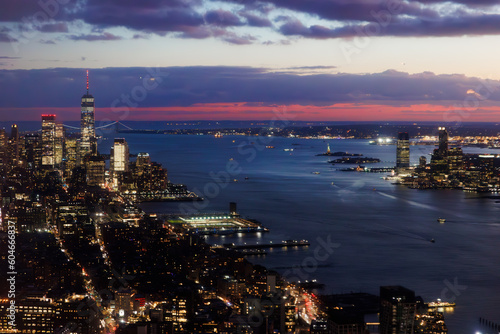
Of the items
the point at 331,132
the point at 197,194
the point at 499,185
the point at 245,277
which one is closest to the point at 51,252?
the point at 245,277

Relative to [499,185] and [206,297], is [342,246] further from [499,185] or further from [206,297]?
[499,185]

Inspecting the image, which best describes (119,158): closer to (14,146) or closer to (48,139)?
(14,146)

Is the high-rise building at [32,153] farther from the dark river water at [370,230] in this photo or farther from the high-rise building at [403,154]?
Result: the high-rise building at [403,154]

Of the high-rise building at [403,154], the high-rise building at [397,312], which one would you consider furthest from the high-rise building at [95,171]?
the high-rise building at [397,312]

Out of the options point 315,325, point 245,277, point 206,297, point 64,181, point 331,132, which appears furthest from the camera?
point 331,132

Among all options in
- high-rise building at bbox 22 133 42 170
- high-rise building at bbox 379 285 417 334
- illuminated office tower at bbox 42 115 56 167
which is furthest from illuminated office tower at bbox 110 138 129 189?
high-rise building at bbox 379 285 417 334
